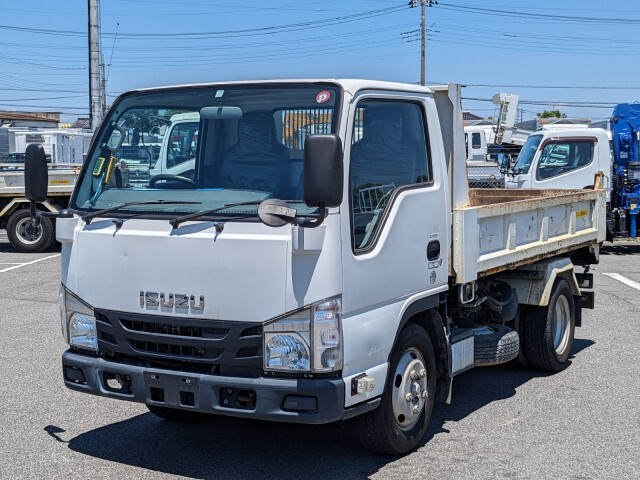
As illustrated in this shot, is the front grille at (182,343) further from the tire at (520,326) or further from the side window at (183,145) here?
the tire at (520,326)

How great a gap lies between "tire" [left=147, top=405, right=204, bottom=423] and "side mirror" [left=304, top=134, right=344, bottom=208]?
251cm

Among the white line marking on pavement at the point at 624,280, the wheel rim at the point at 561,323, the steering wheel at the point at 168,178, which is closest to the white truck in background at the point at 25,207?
the white line marking on pavement at the point at 624,280

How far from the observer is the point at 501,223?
6695mm

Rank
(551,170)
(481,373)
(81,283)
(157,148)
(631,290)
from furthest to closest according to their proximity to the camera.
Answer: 1. (551,170)
2. (631,290)
3. (481,373)
4. (157,148)
5. (81,283)

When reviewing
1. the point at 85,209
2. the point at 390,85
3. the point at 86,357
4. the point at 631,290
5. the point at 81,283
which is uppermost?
the point at 390,85

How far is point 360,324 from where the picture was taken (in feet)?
15.7

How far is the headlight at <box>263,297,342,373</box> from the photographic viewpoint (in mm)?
4562

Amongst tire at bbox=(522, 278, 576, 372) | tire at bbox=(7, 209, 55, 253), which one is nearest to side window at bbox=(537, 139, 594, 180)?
tire at bbox=(522, 278, 576, 372)

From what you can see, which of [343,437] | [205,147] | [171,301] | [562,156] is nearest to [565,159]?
[562,156]

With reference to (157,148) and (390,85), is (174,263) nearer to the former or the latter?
(157,148)

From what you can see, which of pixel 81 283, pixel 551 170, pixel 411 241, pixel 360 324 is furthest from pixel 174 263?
pixel 551 170

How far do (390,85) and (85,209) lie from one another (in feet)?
6.66

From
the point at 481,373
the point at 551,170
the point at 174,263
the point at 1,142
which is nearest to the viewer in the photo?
the point at 174,263

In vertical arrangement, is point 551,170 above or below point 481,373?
above
